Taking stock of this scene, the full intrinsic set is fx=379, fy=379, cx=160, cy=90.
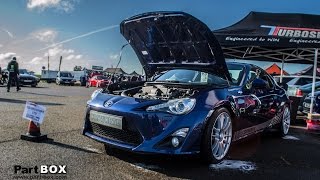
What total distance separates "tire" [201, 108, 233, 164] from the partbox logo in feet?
5.37

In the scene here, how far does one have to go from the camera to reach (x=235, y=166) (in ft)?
15.6

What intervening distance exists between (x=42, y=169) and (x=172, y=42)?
2.95 metres

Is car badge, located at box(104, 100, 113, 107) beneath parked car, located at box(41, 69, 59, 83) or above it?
above

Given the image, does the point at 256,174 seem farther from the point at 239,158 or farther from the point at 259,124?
the point at 259,124

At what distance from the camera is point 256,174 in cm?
443

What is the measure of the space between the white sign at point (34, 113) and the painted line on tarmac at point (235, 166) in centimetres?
250

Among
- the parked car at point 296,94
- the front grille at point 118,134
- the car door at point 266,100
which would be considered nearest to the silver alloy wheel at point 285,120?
the car door at point 266,100

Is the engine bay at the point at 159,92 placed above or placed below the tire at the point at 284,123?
above

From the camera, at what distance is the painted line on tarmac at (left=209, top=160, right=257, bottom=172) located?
462cm

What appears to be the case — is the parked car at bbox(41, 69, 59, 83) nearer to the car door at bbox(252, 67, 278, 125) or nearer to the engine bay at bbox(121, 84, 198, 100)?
the car door at bbox(252, 67, 278, 125)

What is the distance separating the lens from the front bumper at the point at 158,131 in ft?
13.9

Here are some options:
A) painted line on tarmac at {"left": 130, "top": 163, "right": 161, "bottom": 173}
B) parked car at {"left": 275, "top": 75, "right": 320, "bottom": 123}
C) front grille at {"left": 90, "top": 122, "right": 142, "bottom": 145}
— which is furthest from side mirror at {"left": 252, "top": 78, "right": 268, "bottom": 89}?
parked car at {"left": 275, "top": 75, "right": 320, "bottom": 123}

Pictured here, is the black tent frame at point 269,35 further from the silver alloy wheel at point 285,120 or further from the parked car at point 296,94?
the silver alloy wheel at point 285,120

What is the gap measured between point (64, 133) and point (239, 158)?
113 inches
